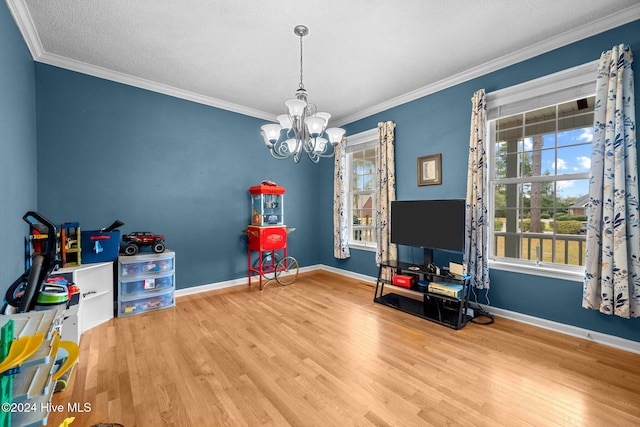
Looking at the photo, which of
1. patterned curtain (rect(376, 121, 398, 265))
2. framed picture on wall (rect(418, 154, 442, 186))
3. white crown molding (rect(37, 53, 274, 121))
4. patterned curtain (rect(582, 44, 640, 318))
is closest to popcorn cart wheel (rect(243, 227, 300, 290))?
patterned curtain (rect(376, 121, 398, 265))

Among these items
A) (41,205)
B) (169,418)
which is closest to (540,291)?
(169,418)

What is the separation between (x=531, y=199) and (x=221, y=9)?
3.55 metres

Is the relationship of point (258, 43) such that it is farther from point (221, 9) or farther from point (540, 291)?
point (540, 291)

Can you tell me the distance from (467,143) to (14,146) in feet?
14.3

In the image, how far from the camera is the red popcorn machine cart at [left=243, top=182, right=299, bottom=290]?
4.14 m

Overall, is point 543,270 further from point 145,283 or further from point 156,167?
point 156,167

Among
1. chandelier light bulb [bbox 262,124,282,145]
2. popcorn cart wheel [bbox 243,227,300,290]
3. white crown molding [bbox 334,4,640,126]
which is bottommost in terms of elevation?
popcorn cart wheel [bbox 243,227,300,290]

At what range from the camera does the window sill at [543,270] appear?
259 cm

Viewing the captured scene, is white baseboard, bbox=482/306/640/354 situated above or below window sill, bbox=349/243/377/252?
below

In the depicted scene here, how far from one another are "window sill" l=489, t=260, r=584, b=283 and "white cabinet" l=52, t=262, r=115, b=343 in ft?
13.9

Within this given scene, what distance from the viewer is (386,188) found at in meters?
4.09

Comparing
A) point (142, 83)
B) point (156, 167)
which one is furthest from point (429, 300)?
point (142, 83)

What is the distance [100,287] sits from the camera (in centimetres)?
292

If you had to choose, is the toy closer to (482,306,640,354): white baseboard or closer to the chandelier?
the chandelier
